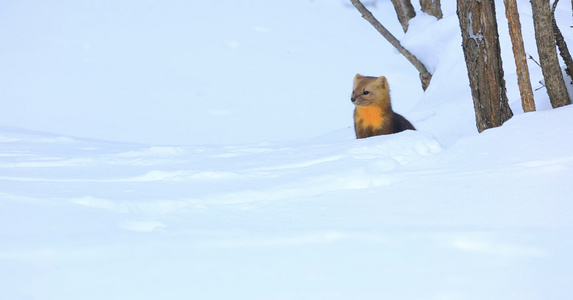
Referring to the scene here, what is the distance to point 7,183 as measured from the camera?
393 cm

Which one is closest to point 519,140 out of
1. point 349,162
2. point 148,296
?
point 349,162

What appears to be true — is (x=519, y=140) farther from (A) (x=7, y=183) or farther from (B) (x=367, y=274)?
(A) (x=7, y=183)

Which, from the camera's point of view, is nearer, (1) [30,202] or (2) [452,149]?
(1) [30,202]

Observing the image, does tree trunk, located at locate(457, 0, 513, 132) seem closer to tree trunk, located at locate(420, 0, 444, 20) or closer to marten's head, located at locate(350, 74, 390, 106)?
marten's head, located at locate(350, 74, 390, 106)

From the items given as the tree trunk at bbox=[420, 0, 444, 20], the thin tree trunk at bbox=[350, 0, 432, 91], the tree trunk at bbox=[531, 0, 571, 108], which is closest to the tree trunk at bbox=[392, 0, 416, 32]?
the tree trunk at bbox=[420, 0, 444, 20]

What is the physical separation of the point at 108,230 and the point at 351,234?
94 centimetres

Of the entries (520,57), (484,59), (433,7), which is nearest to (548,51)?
(520,57)

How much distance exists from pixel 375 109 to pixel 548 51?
1.68 m

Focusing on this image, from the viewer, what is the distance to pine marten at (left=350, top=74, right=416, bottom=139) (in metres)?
6.44

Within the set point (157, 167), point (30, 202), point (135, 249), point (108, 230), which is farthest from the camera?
point (157, 167)

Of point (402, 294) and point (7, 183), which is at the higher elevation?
point (7, 183)

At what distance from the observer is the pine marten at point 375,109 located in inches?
253

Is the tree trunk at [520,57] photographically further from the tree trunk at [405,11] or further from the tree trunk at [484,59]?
the tree trunk at [405,11]

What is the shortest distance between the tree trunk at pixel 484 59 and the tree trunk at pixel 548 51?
290 mm
